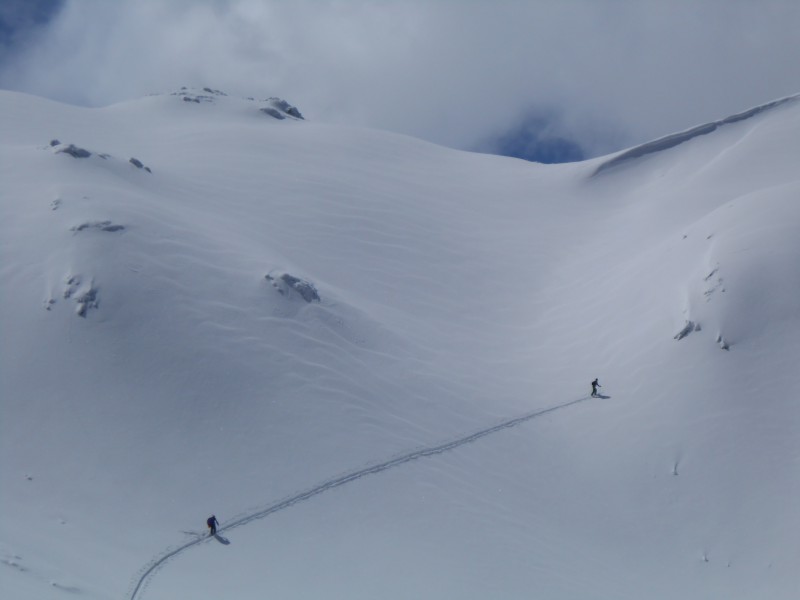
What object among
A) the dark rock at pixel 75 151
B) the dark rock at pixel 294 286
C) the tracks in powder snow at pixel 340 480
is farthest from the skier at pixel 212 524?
the dark rock at pixel 75 151

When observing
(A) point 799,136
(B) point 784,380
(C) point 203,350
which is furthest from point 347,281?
(A) point 799,136

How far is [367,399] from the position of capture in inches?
1059

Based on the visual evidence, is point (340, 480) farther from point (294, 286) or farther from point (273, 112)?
point (273, 112)

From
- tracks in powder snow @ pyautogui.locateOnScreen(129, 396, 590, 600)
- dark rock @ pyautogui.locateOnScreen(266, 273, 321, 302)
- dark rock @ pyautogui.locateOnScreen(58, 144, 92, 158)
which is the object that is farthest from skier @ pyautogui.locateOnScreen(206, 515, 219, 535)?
dark rock @ pyautogui.locateOnScreen(58, 144, 92, 158)

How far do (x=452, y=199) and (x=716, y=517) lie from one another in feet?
88.1

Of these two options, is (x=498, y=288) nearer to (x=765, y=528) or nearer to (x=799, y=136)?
(x=765, y=528)

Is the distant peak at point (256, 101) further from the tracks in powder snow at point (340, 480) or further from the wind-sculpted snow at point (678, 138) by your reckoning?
the tracks in powder snow at point (340, 480)

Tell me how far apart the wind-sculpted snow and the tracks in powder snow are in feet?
86.7

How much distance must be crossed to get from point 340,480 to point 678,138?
121 ft

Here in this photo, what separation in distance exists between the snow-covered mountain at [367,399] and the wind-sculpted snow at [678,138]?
10328 millimetres

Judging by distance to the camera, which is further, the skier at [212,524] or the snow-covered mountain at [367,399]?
the snow-covered mountain at [367,399]

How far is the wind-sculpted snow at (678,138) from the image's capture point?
5091 cm

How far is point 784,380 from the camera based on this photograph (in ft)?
91.7

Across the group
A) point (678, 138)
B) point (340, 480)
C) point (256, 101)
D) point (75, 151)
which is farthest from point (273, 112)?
point (340, 480)
